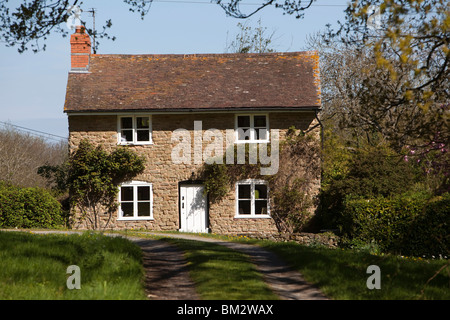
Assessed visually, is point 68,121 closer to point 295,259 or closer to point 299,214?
point 299,214

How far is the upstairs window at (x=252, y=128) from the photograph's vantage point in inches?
970

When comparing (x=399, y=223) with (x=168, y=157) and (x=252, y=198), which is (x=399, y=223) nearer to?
(x=252, y=198)

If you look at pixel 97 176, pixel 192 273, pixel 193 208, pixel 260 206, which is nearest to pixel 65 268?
pixel 192 273

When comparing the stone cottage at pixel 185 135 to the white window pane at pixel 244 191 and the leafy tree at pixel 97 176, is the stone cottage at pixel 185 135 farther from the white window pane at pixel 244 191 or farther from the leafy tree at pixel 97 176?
the leafy tree at pixel 97 176

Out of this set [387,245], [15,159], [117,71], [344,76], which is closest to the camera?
[387,245]

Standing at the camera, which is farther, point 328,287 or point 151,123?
point 151,123

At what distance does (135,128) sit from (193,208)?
4406 mm

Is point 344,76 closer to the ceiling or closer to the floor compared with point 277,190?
closer to the ceiling

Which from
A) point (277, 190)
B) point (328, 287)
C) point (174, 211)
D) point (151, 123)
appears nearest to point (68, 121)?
point (151, 123)

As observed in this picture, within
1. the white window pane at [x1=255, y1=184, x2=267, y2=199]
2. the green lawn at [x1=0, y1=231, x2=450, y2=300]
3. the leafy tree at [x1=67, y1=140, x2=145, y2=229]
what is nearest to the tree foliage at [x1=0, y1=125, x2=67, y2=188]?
the leafy tree at [x1=67, y1=140, x2=145, y2=229]

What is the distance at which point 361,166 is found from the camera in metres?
22.4

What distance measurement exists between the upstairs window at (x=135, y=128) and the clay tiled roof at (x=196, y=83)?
2.48 ft

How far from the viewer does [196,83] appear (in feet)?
84.4

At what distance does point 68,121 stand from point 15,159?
22294 millimetres
